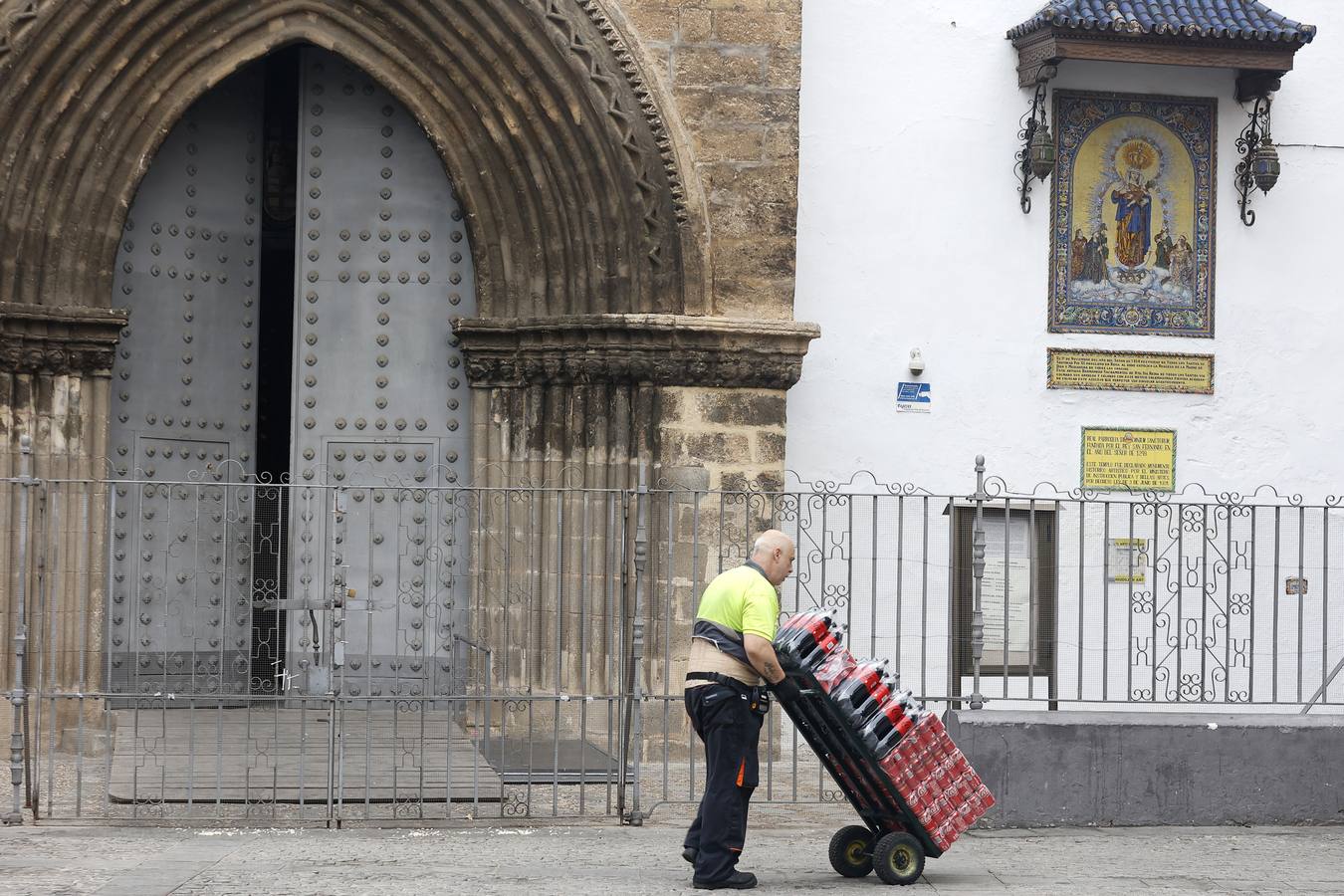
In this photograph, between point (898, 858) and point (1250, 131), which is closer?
point (898, 858)

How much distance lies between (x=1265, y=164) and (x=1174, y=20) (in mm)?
1168

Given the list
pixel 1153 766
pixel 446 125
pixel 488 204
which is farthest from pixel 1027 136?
pixel 1153 766

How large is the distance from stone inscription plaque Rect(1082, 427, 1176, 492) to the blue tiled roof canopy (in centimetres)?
257

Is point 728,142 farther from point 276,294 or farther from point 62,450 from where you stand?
point 276,294

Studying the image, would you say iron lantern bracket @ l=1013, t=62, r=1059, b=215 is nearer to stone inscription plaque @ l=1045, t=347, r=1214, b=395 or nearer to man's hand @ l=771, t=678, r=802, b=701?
stone inscription plaque @ l=1045, t=347, r=1214, b=395

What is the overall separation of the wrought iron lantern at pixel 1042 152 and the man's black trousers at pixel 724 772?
222 inches

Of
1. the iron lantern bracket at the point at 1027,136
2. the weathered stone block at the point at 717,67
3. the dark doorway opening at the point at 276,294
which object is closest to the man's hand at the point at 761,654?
the weathered stone block at the point at 717,67

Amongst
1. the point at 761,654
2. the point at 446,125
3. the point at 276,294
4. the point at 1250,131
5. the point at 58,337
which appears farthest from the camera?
the point at 276,294

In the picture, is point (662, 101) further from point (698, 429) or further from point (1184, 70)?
point (1184, 70)

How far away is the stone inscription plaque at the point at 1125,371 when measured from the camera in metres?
12.5

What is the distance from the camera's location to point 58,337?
11.3m

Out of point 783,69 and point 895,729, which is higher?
point 783,69

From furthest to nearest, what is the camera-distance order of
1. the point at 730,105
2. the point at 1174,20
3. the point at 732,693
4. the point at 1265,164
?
the point at 1265,164
the point at 1174,20
the point at 730,105
the point at 732,693

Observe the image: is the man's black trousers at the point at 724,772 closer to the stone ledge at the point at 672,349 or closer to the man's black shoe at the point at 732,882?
the man's black shoe at the point at 732,882
